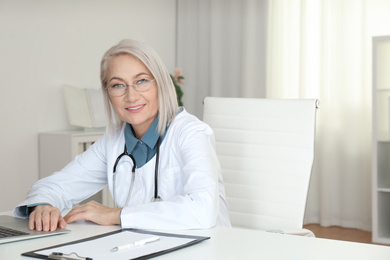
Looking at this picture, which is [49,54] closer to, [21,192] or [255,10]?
[21,192]

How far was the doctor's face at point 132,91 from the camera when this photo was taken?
5.76ft

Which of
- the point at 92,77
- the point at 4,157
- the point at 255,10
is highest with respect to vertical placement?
the point at 255,10

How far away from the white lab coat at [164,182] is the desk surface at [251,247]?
8 centimetres

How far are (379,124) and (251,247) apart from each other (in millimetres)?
2930

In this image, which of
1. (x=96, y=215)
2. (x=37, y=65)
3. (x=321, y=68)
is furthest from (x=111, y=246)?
(x=321, y=68)

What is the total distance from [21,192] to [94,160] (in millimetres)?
1962

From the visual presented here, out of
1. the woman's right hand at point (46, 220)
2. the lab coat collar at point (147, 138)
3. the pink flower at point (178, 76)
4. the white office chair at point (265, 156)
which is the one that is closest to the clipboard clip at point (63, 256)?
the woman's right hand at point (46, 220)

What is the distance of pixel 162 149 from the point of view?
69.3 inches

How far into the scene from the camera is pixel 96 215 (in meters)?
1.55

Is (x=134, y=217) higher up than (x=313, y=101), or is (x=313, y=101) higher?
(x=313, y=101)

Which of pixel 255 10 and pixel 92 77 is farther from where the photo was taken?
pixel 255 10

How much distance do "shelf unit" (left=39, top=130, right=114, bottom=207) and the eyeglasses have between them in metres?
1.92

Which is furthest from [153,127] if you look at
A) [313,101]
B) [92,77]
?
[92,77]

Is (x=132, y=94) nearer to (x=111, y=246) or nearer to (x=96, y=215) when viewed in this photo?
(x=96, y=215)
